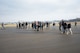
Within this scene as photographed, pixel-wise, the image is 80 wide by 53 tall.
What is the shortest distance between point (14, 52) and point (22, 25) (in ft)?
129

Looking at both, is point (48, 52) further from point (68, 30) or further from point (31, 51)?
point (68, 30)

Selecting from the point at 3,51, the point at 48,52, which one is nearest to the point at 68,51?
the point at 48,52

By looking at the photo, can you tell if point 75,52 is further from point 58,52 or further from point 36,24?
point 36,24

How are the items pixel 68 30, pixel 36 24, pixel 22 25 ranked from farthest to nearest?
pixel 22 25 < pixel 36 24 < pixel 68 30

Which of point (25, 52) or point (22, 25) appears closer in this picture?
point (25, 52)

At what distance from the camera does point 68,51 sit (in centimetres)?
1180

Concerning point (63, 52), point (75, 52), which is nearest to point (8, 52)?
point (63, 52)

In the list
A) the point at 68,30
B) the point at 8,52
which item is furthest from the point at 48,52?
the point at 68,30

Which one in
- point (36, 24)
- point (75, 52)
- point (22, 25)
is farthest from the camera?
point (22, 25)

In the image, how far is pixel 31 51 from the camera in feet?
39.3

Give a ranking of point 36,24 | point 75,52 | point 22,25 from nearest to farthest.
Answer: point 75,52
point 36,24
point 22,25

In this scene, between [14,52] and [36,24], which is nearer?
[14,52]

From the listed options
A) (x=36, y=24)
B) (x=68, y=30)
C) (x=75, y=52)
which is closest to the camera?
(x=75, y=52)

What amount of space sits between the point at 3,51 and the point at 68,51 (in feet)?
13.8
